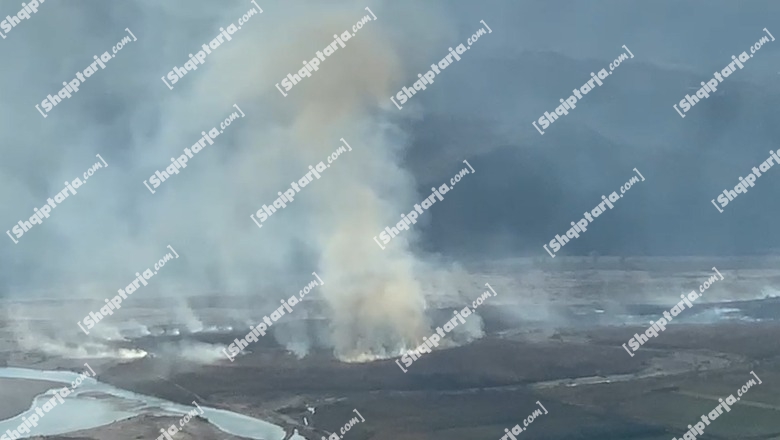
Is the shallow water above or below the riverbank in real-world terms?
below

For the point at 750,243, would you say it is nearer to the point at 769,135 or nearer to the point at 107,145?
the point at 769,135

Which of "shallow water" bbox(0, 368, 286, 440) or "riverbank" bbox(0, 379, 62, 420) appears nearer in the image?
"shallow water" bbox(0, 368, 286, 440)

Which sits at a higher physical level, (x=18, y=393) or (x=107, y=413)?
(x=18, y=393)

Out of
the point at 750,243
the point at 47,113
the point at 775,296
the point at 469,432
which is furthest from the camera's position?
the point at 750,243

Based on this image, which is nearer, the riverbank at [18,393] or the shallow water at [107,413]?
the shallow water at [107,413]

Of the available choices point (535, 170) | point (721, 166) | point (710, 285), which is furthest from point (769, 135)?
point (710, 285)

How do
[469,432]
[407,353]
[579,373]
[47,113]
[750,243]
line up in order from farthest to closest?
[750,243]
[47,113]
[407,353]
[579,373]
[469,432]

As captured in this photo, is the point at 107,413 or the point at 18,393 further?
the point at 18,393

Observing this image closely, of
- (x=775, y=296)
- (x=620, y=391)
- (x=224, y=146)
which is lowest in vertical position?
(x=775, y=296)
